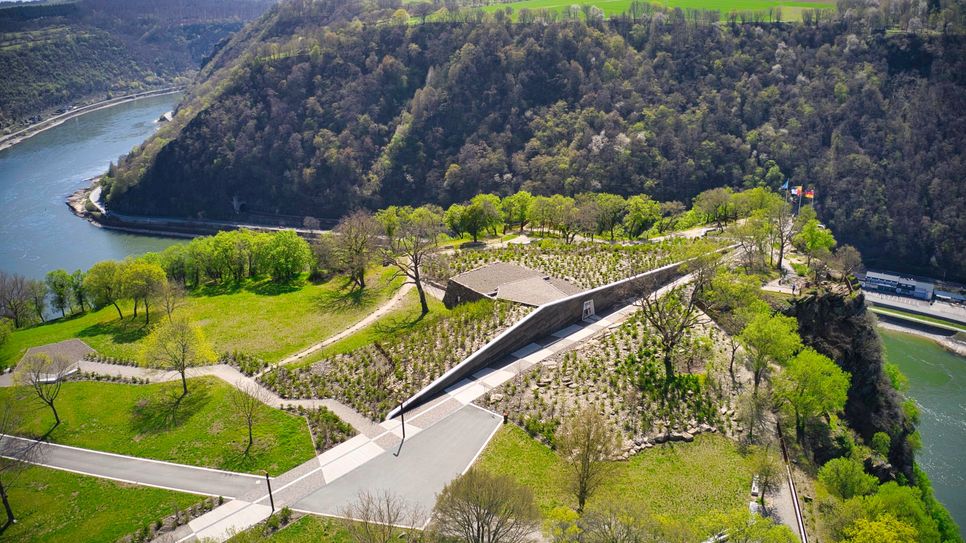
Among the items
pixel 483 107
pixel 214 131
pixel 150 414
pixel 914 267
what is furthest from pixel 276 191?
pixel 914 267

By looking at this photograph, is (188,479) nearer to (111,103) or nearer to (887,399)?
(887,399)

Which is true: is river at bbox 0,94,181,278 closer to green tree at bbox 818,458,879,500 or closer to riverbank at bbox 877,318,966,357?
green tree at bbox 818,458,879,500

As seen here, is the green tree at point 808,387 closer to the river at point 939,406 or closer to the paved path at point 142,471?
the river at point 939,406

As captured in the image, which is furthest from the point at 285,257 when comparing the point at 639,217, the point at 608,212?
the point at 639,217

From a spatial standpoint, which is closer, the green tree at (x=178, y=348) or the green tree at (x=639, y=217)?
the green tree at (x=178, y=348)

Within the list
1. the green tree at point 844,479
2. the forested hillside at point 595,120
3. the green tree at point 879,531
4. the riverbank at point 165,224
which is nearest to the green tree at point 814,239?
the green tree at point 844,479

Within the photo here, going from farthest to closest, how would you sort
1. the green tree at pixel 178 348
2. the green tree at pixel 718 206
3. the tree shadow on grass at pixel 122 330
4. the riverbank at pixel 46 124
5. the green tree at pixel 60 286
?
the riverbank at pixel 46 124
the green tree at pixel 718 206
the green tree at pixel 60 286
the tree shadow on grass at pixel 122 330
the green tree at pixel 178 348
